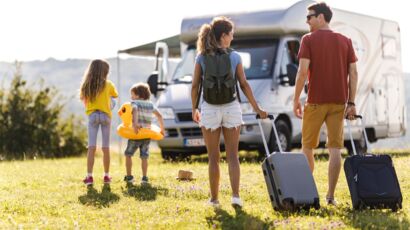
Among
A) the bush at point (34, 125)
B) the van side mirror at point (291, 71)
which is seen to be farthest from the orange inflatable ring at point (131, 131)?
the bush at point (34, 125)

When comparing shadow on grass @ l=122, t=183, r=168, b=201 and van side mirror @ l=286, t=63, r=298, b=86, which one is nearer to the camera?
shadow on grass @ l=122, t=183, r=168, b=201

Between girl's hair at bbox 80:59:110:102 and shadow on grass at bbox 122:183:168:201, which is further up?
girl's hair at bbox 80:59:110:102

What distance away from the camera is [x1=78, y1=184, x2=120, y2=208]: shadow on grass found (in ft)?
28.6

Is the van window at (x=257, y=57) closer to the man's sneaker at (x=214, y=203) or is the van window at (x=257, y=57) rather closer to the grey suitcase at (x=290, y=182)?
the man's sneaker at (x=214, y=203)

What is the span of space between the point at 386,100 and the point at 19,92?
9080mm

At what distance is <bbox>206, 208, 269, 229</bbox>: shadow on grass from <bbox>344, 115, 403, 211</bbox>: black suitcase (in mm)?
1049

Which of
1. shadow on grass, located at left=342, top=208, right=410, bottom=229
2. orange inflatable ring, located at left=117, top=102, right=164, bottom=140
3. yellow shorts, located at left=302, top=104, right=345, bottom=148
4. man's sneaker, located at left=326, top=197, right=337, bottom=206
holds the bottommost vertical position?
shadow on grass, located at left=342, top=208, right=410, bottom=229

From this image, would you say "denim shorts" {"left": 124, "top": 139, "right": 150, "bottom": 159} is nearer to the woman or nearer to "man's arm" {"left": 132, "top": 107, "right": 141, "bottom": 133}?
"man's arm" {"left": 132, "top": 107, "right": 141, "bottom": 133}

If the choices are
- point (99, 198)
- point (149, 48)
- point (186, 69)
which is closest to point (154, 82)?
point (186, 69)

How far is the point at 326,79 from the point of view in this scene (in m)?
7.79

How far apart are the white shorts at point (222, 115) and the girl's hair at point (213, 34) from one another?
1.63 feet

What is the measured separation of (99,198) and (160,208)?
50.3 inches

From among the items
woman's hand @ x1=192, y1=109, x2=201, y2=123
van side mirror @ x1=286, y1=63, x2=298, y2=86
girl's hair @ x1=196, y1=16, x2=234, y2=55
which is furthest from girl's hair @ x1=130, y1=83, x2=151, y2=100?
van side mirror @ x1=286, y1=63, x2=298, y2=86

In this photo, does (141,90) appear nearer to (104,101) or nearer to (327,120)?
(104,101)
